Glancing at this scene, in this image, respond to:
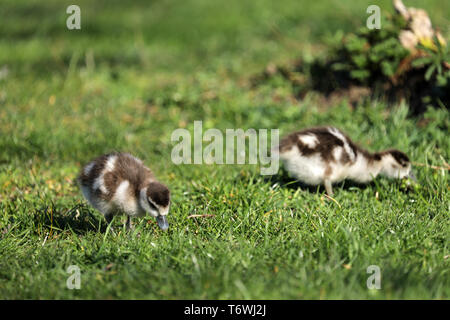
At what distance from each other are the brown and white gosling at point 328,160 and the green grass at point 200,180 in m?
0.17

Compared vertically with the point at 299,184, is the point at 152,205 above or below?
above

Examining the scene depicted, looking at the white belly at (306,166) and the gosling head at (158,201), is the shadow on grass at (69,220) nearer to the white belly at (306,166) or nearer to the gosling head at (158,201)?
the gosling head at (158,201)

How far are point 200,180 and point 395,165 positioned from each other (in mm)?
2043

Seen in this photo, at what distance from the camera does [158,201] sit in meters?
4.52

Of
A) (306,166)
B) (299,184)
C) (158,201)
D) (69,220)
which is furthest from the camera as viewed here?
(299,184)

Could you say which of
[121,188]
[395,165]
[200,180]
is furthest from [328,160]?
[121,188]

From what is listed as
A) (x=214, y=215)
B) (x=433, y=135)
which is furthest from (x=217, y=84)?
(x=214, y=215)

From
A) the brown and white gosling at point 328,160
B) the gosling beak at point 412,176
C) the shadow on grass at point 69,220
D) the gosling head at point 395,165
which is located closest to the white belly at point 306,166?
the brown and white gosling at point 328,160

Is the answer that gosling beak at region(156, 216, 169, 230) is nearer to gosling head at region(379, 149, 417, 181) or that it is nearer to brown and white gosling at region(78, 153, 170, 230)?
brown and white gosling at region(78, 153, 170, 230)

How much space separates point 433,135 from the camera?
6.48m

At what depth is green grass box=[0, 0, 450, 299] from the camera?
3.78 metres

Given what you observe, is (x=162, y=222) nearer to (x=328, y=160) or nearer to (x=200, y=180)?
(x=200, y=180)

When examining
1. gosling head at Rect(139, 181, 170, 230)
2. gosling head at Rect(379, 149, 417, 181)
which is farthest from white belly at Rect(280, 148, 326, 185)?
gosling head at Rect(139, 181, 170, 230)

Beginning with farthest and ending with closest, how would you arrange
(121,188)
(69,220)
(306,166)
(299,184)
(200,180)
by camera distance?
(299,184)
(200,180)
(306,166)
(69,220)
(121,188)
